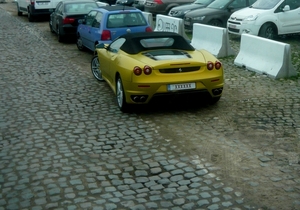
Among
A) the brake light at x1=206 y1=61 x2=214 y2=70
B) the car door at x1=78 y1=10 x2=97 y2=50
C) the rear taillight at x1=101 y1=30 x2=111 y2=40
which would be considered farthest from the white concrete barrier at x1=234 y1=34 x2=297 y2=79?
the car door at x1=78 y1=10 x2=97 y2=50

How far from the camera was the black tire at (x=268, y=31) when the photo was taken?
60.6 ft

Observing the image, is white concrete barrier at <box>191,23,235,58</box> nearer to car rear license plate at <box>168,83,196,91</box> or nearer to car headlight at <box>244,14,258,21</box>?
car headlight at <box>244,14,258,21</box>

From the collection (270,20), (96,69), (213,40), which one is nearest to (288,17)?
(270,20)

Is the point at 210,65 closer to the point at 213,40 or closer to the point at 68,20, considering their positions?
the point at 213,40

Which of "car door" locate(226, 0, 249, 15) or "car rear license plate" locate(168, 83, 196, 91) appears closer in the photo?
"car rear license plate" locate(168, 83, 196, 91)

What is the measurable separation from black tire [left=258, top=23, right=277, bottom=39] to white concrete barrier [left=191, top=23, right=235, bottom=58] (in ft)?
9.47

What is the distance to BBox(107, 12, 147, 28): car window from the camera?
15320 mm

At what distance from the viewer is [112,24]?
1530cm

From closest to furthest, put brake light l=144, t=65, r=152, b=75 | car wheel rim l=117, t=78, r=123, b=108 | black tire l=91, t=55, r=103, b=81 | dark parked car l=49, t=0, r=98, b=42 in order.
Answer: brake light l=144, t=65, r=152, b=75
car wheel rim l=117, t=78, r=123, b=108
black tire l=91, t=55, r=103, b=81
dark parked car l=49, t=0, r=98, b=42

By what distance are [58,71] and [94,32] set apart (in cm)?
199

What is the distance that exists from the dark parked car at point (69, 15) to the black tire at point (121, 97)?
9.86 meters

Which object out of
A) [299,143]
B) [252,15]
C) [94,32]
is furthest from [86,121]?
[252,15]

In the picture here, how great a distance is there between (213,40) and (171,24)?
135 inches

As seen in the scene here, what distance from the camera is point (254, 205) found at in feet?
19.4
